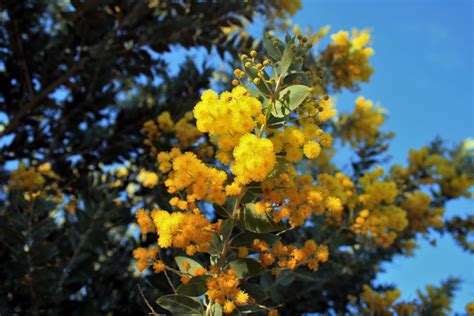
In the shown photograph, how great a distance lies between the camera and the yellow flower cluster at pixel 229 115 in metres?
1.92

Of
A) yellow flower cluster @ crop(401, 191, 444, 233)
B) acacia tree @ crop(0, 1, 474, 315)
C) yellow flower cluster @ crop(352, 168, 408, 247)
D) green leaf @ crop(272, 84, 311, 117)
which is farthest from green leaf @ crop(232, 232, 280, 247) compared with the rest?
yellow flower cluster @ crop(401, 191, 444, 233)

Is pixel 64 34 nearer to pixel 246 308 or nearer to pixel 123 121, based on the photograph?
pixel 123 121

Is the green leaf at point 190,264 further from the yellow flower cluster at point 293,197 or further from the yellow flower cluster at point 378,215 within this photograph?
the yellow flower cluster at point 378,215

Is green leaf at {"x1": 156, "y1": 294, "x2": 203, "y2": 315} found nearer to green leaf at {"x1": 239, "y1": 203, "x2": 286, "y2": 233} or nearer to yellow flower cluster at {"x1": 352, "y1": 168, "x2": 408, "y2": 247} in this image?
green leaf at {"x1": 239, "y1": 203, "x2": 286, "y2": 233}

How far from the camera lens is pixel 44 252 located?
3.08 m

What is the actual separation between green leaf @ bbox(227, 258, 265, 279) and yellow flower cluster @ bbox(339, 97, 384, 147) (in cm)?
458

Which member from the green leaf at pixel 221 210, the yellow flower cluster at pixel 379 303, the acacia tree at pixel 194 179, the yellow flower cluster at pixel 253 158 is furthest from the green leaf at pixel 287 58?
the yellow flower cluster at pixel 379 303

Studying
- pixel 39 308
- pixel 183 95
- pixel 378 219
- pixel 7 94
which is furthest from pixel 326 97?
pixel 7 94

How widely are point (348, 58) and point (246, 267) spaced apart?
405cm

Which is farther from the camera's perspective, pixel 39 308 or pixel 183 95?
pixel 183 95

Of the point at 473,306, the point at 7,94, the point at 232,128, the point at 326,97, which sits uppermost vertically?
the point at 7,94

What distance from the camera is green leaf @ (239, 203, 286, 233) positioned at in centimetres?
199

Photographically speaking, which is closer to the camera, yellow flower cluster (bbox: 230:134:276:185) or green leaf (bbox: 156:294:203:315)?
yellow flower cluster (bbox: 230:134:276:185)

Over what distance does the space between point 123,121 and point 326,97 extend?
321cm
